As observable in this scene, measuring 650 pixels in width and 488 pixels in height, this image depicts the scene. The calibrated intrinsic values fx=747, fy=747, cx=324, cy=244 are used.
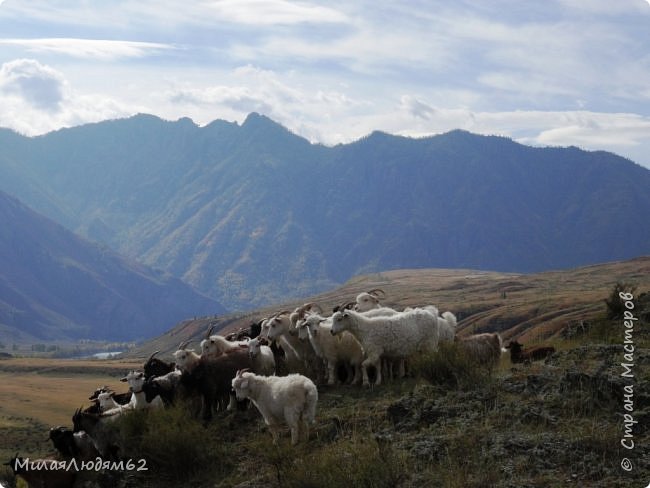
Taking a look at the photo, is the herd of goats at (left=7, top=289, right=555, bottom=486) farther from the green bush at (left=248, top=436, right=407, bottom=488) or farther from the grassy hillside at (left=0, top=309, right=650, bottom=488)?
the green bush at (left=248, top=436, right=407, bottom=488)

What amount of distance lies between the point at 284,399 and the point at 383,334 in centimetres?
379

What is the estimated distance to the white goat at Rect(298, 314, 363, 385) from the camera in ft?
54.4

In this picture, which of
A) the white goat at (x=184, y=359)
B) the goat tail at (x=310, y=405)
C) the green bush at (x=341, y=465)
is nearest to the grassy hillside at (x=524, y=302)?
the white goat at (x=184, y=359)

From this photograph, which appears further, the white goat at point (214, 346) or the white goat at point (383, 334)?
the white goat at point (214, 346)

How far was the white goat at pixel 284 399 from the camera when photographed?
42.1 feet

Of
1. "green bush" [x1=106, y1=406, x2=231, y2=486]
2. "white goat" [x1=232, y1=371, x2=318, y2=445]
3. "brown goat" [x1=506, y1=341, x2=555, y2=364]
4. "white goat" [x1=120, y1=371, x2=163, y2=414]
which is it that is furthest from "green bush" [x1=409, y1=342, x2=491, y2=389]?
"white goat" [x1=120, y1=371, x2=163, y2=414]

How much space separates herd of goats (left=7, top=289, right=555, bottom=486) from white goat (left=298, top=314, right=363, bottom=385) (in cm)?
2

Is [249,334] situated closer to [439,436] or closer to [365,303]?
[365,303]

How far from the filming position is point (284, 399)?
1299 cm

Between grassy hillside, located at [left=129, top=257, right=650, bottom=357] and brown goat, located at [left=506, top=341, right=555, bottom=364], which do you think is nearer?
brown goat, located at [left=506, top=341, right=555, bottom=364]

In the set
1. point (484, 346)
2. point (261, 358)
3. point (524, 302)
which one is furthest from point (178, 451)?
point (524, 302)

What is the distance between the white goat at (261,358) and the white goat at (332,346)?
2.86 ft

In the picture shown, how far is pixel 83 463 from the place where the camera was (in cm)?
1387

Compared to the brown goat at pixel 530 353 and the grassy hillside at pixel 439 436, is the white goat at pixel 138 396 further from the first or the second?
the brown goat at pixel 530 353
